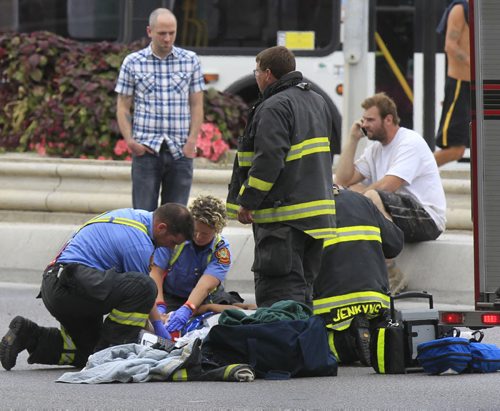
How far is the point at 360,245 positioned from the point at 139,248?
4.07 ft

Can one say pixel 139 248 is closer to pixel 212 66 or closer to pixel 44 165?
pixel 44 165

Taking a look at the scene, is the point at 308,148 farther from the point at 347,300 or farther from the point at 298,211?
the point at 347,300

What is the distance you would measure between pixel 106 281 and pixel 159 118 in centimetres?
356

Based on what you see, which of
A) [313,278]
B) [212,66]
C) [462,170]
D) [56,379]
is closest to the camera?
[56,379]

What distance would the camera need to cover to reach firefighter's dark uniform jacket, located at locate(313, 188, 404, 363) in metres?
8.12

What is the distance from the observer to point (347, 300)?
8117 mm

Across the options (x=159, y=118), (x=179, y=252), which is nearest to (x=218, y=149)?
(x=159, y=118)

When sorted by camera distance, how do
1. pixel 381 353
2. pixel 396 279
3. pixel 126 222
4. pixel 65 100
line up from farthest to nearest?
pixel 65 100, pixel 396 279, pixel 126 222, pixel 381 353

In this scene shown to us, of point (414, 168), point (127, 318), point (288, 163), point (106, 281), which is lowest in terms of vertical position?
point (127, 318)

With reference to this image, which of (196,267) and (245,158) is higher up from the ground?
(245,158)

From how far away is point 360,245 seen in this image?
823cm

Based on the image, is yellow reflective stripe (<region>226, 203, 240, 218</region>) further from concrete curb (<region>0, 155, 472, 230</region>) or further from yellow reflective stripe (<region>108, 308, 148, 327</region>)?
concrete curb (<region>0, 155, 472, 230</region>)

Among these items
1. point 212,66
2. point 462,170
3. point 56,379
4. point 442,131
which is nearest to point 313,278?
point 56,379

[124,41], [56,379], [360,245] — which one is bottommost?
[56,379]
